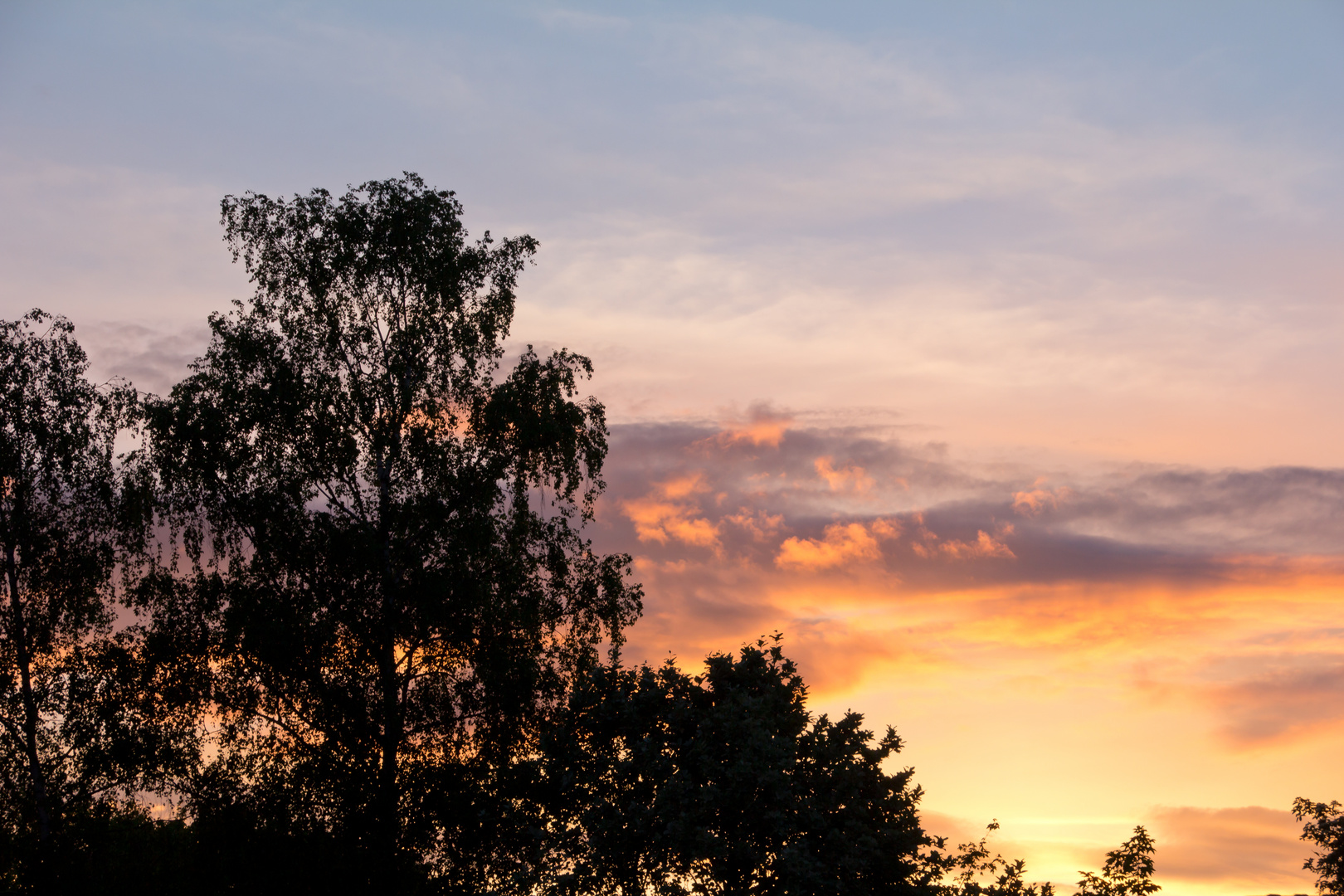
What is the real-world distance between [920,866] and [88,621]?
2898cm

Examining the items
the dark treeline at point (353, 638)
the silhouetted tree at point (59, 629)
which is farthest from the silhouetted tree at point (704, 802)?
the silhouetted tree at point (59, 629)

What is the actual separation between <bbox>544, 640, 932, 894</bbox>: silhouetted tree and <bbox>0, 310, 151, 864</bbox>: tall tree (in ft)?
45.5

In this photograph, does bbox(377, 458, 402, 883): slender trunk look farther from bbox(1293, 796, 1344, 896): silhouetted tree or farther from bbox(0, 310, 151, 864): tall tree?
bbox(1293, 796, 1344, 896): silhouetted tree

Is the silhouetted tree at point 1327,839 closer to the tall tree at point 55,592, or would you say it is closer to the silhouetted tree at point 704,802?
the silhouetted tree at point 704,802

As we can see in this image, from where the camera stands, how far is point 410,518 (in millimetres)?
32500

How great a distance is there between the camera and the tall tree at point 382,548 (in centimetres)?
3156

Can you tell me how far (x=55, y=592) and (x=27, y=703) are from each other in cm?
335

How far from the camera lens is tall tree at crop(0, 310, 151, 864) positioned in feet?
103

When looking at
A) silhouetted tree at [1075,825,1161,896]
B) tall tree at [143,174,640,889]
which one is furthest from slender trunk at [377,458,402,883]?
silhouetted tree at [1075,825,1161,896]

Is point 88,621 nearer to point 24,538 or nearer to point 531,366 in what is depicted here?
point 24,538

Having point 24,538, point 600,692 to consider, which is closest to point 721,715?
point 600,692

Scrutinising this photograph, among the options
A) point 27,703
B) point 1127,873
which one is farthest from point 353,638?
point 1127,873

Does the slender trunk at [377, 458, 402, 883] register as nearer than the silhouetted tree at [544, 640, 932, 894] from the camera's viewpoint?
Yes

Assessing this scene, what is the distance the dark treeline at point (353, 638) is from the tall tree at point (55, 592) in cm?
8
